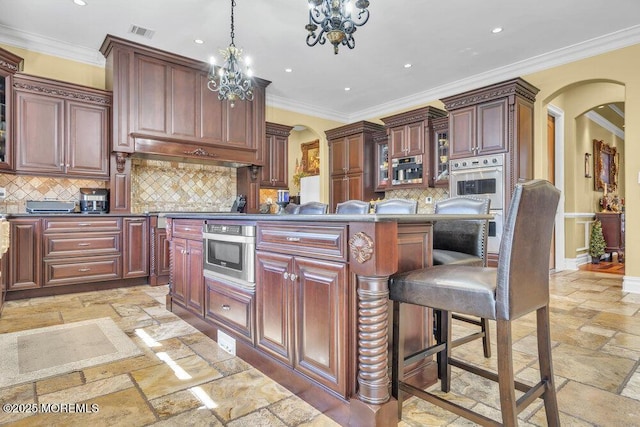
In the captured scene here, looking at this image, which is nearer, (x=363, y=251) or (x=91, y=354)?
(x=363, y=251)

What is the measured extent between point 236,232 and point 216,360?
79cm

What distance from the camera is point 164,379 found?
191 cm

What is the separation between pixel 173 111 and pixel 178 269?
2.78 meters

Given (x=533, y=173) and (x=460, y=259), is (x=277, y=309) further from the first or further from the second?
(x=533, y=173)

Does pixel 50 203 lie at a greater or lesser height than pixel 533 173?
lesser

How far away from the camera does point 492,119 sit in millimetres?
4754

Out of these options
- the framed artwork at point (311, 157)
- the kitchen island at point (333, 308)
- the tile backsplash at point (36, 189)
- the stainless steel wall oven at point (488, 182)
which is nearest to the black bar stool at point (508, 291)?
the kitchen island at point (333, 308)

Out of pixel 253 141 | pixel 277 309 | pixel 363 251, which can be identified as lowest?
pixel 277 309

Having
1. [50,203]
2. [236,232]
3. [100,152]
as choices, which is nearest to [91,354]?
[236,232]

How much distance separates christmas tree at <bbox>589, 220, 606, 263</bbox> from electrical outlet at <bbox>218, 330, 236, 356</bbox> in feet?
22.2

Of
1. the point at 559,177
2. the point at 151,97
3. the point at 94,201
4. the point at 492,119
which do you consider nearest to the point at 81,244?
the point at 94,201

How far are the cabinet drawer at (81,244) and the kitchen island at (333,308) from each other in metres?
2.81

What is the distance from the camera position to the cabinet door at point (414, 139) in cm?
595

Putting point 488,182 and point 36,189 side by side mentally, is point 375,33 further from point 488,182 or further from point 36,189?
point 36,189
